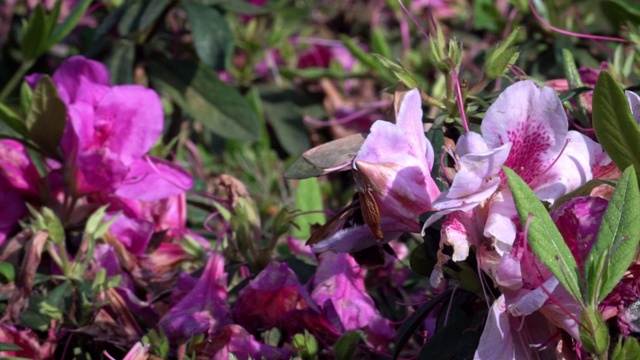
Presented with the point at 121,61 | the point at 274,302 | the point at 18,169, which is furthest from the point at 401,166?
the point at 121,61

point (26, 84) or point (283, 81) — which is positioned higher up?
point (26, 84)

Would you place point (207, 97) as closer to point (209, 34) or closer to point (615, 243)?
point (209, 34)

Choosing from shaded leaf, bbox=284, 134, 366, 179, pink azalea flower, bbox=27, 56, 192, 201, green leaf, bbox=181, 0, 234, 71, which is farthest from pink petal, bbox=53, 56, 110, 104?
shaded leaf, bbox=284, 134, 366, 179

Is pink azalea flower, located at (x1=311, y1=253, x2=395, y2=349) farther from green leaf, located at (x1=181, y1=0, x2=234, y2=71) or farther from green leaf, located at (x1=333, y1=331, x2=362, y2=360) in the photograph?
green leaf, located at (x1=181, y1=0, x2=234, y2=71)

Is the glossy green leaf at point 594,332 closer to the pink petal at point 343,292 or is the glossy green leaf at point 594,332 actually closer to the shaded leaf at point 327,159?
the shaded leaf at point 327,159

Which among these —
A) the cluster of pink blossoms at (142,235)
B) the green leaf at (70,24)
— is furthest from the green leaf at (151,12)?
the cluster of pink blossoms at (142,235)

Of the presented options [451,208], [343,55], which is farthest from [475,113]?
[343,55]

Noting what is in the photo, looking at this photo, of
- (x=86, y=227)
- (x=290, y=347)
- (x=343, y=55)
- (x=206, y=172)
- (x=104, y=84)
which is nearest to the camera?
(x=290, y=347)

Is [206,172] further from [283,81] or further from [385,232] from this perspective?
[385,232]
